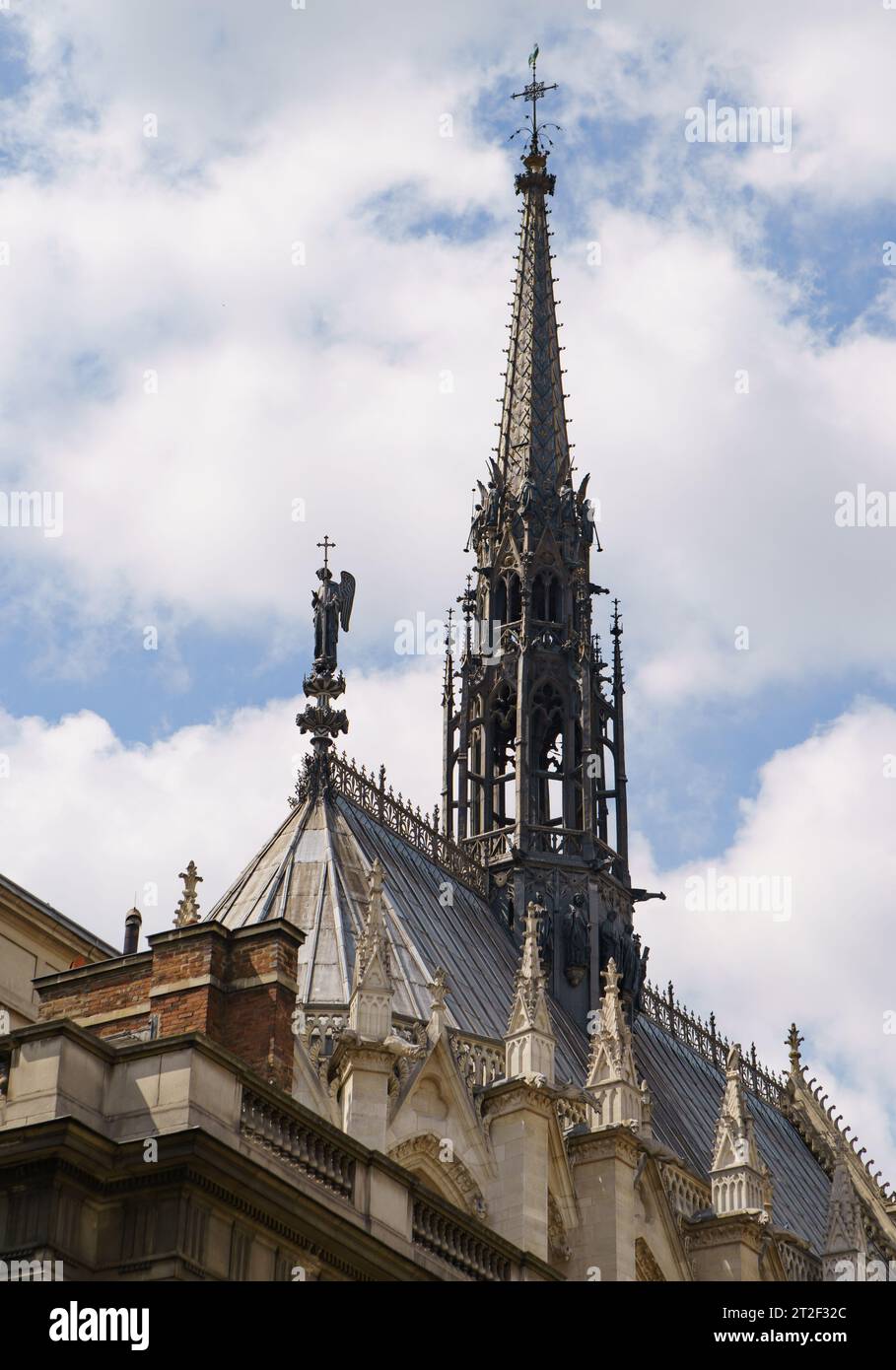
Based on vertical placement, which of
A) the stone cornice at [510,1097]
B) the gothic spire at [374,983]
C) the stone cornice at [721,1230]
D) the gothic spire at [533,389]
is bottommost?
the stone cornice at [721,1230]

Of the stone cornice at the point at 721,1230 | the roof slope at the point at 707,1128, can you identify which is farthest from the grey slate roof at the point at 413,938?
the stone cornice at the point at 721,1230

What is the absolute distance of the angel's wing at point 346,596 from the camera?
169 feet

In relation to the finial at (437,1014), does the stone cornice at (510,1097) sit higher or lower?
lower

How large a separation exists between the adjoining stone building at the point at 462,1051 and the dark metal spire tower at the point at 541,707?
0.08m

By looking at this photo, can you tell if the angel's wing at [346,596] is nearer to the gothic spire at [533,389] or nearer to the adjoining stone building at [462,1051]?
the adjoining stone building at [462,1051]

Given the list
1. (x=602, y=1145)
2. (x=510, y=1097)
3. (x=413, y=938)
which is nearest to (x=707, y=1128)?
(x=413, y=938)

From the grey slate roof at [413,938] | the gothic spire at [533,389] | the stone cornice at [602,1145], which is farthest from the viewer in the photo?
the gothic spire at [533,389]

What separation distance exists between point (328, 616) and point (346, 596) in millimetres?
1068

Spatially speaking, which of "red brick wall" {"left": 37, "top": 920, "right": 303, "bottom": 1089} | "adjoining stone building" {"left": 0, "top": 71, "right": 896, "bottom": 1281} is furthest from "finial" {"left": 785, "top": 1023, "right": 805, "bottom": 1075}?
"red brick wall" {"left": 37, "top": 920, "right": 303, "bottom": 1089}

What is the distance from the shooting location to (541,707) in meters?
59.3

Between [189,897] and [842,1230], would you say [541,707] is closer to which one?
[842,1230]

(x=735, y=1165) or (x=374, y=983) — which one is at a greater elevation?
(x=374, y=983)
